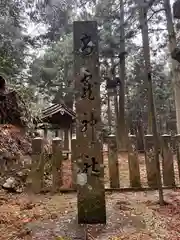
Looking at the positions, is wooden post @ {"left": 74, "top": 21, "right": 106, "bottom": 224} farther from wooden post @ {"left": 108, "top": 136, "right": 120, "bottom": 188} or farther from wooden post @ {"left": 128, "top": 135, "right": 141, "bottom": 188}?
wooden post @ {"left": 128, "top": 135, "right": 141, "bottom": 188}

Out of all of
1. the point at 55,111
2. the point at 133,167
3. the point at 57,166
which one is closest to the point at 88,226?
the point at 57,166

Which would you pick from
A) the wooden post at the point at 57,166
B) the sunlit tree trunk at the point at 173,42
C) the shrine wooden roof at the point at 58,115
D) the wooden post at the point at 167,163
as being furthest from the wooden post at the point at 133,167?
the sunlit tree trunk at the point at 173,42

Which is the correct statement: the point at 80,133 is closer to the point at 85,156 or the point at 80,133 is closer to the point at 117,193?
the point at 85,156

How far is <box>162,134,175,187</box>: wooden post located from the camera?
5.40 metres

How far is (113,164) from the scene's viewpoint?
539 cm

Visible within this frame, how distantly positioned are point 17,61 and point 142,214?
29.3 ft

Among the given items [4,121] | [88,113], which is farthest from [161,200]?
[4,121]

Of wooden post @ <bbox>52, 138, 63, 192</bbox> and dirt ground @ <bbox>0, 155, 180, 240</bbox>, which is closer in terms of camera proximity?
dirt ground @ <bbox>0, 155, 180, 240</bbox>

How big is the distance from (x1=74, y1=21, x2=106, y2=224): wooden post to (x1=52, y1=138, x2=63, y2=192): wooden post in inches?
65.5

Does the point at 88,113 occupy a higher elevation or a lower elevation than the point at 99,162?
higher

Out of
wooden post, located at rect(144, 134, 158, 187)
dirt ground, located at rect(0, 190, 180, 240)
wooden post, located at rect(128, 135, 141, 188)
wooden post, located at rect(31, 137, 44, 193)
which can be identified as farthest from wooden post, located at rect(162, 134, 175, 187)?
wooden post, located at rect(31, 137, 44, 193)

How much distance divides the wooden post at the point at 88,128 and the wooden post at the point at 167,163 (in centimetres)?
219

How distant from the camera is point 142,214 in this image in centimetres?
387

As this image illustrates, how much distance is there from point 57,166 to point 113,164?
114 centimetres
